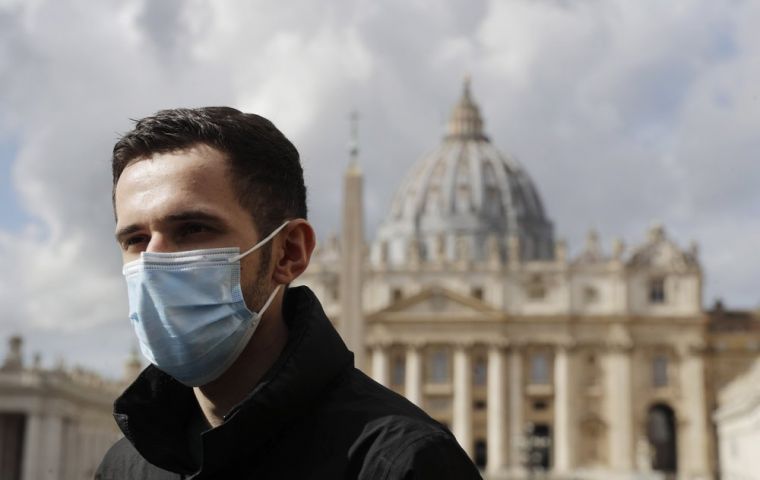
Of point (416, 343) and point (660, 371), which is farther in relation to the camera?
point (416, 343)

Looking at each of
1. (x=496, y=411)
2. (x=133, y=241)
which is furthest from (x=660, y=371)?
(x=133, y=241)

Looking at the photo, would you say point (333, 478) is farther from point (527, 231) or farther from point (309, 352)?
point (527, 231)

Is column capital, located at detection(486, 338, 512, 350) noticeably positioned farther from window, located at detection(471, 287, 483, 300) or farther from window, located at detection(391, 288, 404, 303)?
window, located at detection(391, 288, 404, 303)

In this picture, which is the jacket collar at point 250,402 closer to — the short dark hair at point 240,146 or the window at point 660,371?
the short dark hair at point 240,146

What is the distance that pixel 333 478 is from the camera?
3092 millimetres

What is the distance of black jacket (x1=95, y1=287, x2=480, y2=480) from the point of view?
3002mm

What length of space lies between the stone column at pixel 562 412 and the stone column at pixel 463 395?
16.4 ft

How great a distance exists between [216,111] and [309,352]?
26.6 inches

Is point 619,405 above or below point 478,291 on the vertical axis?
below

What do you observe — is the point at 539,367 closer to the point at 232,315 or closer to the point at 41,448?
the point at 41,448

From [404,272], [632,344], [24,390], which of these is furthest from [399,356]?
[24,390]

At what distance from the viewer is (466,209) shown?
100875mm

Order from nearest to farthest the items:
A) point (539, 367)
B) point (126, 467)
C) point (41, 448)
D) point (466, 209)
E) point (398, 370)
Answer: point (126, 467) < point (41, 448) < point (539, 367) < point (398, 370) < point (466, 209)

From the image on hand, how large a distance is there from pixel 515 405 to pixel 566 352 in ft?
14.1
